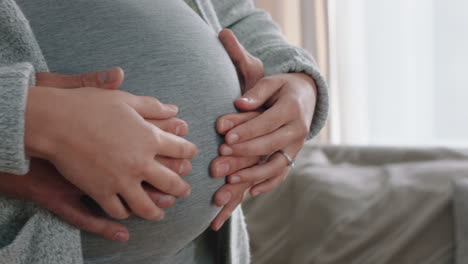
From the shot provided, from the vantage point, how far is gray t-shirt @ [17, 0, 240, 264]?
19.9 inches

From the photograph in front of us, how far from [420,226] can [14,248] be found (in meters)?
1.24

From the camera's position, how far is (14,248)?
43 cm

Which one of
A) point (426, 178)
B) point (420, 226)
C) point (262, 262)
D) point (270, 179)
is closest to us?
point (270, 179)

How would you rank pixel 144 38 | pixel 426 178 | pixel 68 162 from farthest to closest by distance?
pixel 426 178 < pixel 144 38 < pixel 68 162

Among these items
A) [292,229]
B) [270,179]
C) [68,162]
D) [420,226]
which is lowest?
[292,229]

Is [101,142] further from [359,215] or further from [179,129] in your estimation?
[359,215]

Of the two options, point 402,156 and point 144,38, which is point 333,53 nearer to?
point 402,156

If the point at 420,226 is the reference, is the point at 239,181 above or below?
above

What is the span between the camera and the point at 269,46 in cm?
74

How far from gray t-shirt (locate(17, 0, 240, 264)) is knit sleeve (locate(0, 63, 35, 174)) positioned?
0.10 m

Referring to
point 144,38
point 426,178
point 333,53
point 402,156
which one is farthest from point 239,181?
point 333,53

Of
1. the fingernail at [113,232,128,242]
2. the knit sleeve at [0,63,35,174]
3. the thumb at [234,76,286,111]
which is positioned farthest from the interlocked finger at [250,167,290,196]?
the knit sleeve at [0,63,35,174]

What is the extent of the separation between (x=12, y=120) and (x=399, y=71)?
2.95 m

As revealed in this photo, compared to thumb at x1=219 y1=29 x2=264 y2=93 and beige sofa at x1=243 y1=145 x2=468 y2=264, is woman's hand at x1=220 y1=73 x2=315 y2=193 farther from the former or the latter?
beige sofa at x1=243 y1=145 x2=468 y2=264
